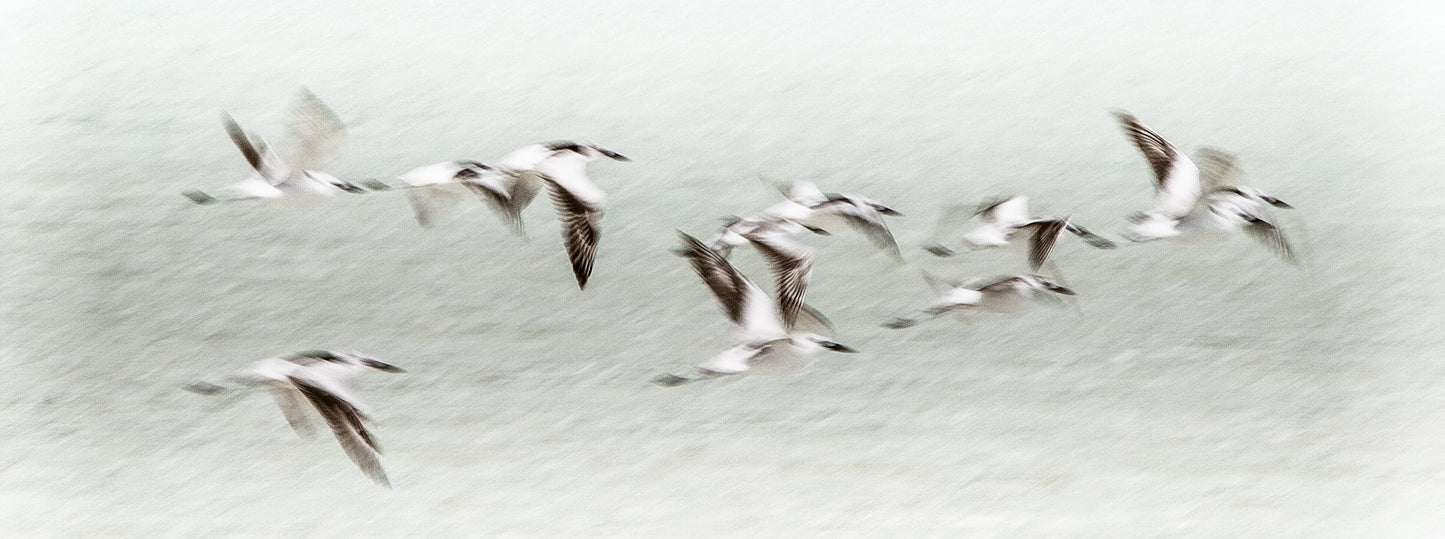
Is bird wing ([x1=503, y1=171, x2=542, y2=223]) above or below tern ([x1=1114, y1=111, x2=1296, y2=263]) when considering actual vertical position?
below

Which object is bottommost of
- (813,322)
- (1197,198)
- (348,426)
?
(348,426)

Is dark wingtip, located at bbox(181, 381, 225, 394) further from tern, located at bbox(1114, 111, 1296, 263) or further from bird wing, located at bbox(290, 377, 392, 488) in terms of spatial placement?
tern, located at bbox(1114, 111, 1296, 263)

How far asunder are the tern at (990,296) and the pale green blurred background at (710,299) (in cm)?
1

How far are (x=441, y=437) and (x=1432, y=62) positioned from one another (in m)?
0.67

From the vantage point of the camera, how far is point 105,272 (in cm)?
69

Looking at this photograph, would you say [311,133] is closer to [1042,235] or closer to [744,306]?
[744,306]

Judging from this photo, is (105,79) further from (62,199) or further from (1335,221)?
(1335,221)

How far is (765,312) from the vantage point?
0.65 m

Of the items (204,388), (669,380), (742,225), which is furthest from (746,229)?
(204,388)

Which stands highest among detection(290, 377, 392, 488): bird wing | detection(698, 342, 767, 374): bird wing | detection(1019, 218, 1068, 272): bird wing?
detection(1019, 218, 1068, 272): bird wing

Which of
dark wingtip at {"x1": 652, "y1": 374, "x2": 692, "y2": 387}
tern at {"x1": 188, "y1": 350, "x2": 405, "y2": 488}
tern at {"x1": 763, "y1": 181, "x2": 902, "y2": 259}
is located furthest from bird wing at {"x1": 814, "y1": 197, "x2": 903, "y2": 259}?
tern at {"x1": 188, "y1": 350, "x2": 405, "y2": 488}

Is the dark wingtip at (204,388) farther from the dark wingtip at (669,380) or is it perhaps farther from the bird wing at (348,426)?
the dark wingtip at (669,380)

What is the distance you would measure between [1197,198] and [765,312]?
275 mm

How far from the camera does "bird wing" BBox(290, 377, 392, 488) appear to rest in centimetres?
67
